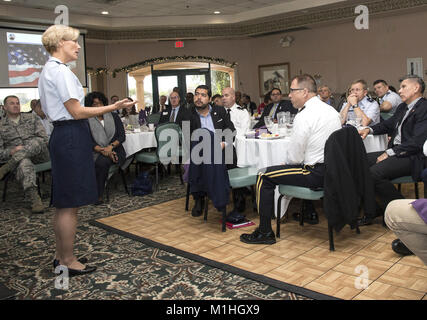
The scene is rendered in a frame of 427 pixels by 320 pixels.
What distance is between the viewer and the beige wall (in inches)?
378

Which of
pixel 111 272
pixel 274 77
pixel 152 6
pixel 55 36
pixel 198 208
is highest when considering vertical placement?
pixel 152 6

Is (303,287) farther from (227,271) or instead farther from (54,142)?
(54,142)

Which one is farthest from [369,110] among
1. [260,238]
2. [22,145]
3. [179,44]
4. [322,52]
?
[179,44]

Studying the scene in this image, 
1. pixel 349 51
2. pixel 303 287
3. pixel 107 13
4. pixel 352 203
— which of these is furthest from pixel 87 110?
pixel 349 51

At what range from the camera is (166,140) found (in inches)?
216

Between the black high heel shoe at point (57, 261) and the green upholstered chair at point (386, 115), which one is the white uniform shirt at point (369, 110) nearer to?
the green upholstered chair at point (386, 115)

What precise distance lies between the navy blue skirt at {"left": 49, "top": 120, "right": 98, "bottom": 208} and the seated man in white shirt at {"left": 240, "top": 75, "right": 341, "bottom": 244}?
1396 millimetres

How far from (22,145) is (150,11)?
6479 millimetres

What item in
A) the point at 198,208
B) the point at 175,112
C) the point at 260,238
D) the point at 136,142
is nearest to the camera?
the point at 260,238

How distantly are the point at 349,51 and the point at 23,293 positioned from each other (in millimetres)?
9814

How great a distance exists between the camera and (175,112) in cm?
683

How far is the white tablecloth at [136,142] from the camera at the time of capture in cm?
570

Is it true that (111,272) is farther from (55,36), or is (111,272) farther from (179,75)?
(179,75)

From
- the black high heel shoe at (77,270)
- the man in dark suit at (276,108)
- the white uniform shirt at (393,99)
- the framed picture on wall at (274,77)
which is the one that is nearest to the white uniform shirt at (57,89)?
the black high heel shoe at (77,270)
